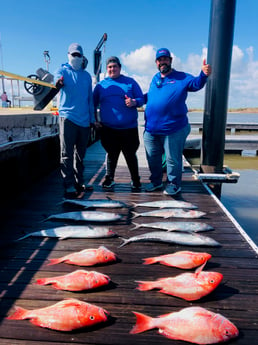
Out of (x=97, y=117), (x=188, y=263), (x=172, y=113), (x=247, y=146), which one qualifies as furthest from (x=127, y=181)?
(x=247, y=146)

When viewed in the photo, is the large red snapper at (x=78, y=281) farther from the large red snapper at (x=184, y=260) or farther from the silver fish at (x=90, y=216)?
the silver fish at (x=90, y=216)

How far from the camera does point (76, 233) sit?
3.30 meters

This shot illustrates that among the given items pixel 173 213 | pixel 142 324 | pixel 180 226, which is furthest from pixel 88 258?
pixel 173 213

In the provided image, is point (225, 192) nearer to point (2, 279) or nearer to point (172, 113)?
point (172, 113)

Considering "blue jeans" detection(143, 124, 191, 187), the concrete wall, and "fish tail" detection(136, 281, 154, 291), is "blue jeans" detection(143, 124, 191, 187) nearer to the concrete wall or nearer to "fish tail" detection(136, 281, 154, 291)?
the concrete wall

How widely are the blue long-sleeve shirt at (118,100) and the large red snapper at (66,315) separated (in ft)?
10.5

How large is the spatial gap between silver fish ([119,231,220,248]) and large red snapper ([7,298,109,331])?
3.87ft

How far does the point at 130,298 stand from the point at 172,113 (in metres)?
3.06

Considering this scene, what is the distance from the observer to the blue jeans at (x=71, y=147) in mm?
4402

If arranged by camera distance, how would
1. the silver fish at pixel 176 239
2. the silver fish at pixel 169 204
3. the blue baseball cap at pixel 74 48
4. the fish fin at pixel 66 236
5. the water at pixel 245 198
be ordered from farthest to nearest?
1. the water at pixel 245 198
2. the silver fish at pixel 169 204
3. the blue baseball cap at pixel 74 48
4. the fish fin at pixel 66 236
5. the silver fish at pixel 176 239

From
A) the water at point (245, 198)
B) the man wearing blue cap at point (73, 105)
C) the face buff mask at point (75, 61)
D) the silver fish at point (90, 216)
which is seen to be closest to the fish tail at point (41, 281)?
the silver fish at point (90, 216)

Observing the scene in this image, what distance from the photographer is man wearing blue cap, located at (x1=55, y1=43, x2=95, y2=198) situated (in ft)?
14.1

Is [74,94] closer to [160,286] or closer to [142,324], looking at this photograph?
[160,286]

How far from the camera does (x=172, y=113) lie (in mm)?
4500
